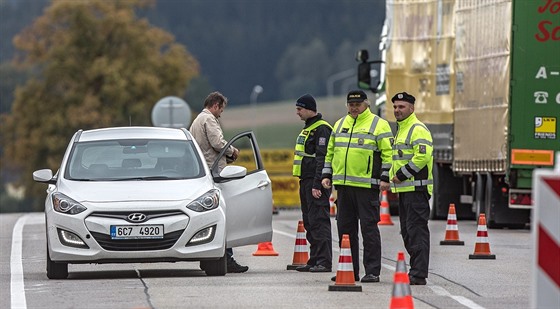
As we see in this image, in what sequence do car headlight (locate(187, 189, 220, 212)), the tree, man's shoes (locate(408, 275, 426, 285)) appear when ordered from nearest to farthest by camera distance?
1. man's shoes (locate(408, 275, 426, 285))
2. car headlight (locate(187, 189, 220, 212))
3. the tree

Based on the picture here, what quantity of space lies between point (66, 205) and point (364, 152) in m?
2.83

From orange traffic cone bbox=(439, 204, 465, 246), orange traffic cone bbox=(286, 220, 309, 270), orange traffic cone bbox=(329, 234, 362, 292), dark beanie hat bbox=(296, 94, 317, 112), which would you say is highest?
dark beanie hat bbox=(296, 94, 317, 112)

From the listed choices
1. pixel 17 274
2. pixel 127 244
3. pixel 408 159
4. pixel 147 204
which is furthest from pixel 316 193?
pixel 17 274

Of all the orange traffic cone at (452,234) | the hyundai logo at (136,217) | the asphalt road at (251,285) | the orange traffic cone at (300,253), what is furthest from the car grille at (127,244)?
the orange traffic cone at (452,234)

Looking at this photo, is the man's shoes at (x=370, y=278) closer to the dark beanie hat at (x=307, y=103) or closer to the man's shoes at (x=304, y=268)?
the man's shoes at (x=304, y=268)

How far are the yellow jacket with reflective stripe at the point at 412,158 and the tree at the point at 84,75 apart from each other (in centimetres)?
5814

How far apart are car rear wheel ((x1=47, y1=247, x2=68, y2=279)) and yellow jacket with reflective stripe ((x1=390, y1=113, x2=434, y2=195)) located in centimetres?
322

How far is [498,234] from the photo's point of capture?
25.4m

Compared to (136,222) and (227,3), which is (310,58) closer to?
(227,3)

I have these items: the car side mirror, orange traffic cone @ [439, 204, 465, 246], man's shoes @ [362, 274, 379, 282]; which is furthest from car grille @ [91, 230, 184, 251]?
orange traffic cone @ [439, 204, 465, 246]

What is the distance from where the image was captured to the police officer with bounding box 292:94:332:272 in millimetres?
16578

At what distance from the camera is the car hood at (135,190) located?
1541 cm

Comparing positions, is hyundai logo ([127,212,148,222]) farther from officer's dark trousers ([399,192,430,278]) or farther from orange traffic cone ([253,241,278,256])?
orange traffic cone ([253,241,278,256])

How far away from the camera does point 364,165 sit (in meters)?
15.2
